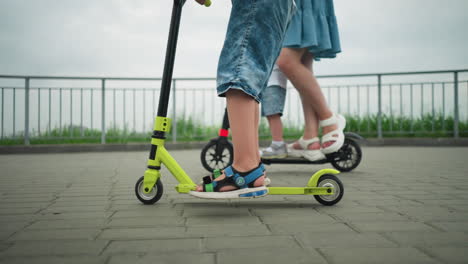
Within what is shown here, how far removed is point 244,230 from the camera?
5.79 ft

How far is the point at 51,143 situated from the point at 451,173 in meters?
7.64

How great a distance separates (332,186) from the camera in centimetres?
235

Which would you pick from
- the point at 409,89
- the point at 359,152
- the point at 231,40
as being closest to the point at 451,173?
the point at 359,152

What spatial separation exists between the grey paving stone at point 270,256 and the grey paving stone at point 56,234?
61 centimetres

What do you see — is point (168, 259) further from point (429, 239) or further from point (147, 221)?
point (429, 239)

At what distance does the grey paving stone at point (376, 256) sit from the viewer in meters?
1.33

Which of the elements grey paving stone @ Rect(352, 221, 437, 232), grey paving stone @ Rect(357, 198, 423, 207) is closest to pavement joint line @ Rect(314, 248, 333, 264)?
grey paving stone @ Rect(352, 221, 437, 232)

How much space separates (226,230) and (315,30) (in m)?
2.58

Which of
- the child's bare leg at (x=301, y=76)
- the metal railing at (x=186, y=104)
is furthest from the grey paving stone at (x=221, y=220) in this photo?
the metal railing at (x=186, y=104)

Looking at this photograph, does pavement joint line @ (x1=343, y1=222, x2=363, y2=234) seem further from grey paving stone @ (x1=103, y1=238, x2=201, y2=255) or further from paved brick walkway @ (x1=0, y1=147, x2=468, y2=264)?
grey paving stone @ (x1=103, y1=238, x2=201, y2=255)

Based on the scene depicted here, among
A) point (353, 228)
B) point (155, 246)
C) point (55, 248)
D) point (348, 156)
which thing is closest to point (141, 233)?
point (155, 246)

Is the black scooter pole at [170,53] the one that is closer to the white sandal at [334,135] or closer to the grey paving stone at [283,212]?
the grey paving stone at [283,212]

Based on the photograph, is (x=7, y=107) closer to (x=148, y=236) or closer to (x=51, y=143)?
(x=51, y=143)

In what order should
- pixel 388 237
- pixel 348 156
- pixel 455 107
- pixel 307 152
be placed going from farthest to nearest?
pixel 455 107, pixel 348 156, pixel 307 152, pixel 388 237
